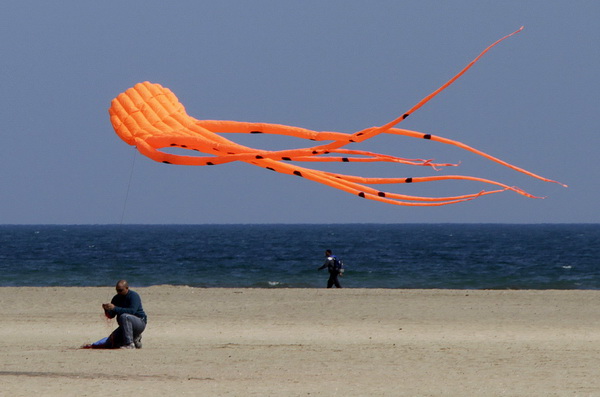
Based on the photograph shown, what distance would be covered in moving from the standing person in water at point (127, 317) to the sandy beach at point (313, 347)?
304mm

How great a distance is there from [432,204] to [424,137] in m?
0.82

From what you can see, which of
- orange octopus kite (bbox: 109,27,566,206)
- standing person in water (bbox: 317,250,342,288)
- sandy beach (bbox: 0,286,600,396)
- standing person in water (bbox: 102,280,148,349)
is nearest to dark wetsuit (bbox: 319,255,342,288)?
standing person in water (bbox: 317,250,342,288)

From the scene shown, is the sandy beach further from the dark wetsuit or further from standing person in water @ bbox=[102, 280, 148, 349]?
the dark wetsuit

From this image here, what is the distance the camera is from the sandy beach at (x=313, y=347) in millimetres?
11992

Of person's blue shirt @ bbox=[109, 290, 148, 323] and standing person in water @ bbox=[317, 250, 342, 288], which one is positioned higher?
standing person in water @ bbox=[317, 250, 342, 288]

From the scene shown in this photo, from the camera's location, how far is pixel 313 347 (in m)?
16.0

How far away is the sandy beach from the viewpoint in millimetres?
11992

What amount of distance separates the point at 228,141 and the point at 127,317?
669 centimetres

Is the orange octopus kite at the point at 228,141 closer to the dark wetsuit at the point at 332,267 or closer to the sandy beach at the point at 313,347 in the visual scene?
the sandy beach at the point at 313,347

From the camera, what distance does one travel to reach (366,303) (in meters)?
24.6

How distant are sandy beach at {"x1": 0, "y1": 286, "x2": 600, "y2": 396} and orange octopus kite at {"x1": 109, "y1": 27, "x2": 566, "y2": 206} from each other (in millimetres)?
3619

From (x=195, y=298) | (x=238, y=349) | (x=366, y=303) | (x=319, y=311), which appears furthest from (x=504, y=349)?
(x=195, y=298)

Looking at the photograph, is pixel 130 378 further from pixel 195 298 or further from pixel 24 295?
pixel 24 295

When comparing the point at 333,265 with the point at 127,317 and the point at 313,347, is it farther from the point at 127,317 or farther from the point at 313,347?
the point at 127,317
